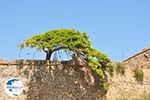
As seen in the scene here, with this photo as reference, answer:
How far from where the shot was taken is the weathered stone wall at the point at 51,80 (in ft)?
66.5

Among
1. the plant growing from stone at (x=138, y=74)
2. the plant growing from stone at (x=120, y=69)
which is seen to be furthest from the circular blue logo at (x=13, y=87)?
the plant growing from stone at (x=138, y=74)

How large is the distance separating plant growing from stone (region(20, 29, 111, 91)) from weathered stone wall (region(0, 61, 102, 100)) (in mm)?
572

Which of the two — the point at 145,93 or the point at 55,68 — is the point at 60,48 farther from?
the point at 145,93

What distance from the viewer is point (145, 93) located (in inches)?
845

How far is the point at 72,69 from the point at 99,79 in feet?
4.43

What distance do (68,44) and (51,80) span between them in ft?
6.43

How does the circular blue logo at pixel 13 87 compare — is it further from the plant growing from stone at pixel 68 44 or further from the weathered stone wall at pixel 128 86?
the weathered stone wall at pixel 128 86

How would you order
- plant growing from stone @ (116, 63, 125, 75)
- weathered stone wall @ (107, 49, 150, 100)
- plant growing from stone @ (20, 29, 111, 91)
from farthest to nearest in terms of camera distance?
plant growing from stone @ (116, 63, 125, 75) < weathered stone wall @ (107, 49, 150, 100) < plant growing from stone @ (20, 29, 111, 91)

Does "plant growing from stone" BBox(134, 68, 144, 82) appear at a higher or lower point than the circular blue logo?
higher

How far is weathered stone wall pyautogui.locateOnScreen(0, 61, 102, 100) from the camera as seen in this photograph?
66.5ft

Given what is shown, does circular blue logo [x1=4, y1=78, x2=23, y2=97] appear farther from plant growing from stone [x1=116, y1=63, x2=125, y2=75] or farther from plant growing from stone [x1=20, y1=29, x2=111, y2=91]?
plant growing from stone [x1=116, y1=63, x2=125, y2=75]

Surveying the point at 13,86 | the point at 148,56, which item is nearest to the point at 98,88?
the point at 13,86

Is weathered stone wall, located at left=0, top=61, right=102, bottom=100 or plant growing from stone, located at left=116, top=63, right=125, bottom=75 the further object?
plant growing from stone, located at left=116, top=63, right=125, bottom=75

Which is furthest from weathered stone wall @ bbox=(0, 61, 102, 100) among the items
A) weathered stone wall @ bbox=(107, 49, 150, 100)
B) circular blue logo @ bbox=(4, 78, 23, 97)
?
weathered stone wall @ bbox=(107, 49, 150, 100)
